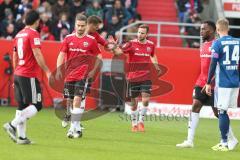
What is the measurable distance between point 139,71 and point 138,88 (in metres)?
0.40

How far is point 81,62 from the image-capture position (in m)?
15.5

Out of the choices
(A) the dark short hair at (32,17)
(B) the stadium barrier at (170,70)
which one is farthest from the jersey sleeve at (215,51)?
(B) the stadium barrier at (170,70)

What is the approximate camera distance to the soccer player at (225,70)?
13836 mm

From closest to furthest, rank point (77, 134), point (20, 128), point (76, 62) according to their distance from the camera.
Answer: point (20, 128) < point (77, 134) < point (76, 62)

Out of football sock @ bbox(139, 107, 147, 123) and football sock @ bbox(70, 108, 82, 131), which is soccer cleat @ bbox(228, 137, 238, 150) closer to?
football sock @ bbox(70, 108, 82, 131)

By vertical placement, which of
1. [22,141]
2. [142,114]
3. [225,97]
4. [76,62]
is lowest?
[142,114]

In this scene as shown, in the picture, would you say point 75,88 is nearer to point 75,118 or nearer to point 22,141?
point 75,118

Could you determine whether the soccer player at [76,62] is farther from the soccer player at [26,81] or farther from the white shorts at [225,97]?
the white shorts at [225,97]

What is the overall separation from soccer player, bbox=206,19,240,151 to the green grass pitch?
0.77 meters

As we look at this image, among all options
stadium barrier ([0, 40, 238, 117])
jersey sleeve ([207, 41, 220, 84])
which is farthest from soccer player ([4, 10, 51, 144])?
stadium barrier ([0, 40, 238, 117])

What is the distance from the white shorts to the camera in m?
13.9

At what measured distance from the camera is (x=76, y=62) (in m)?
15.5

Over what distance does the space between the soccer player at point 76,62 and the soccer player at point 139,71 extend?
7.22 feet

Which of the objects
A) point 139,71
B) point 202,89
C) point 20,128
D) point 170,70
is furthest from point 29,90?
point 170,70
